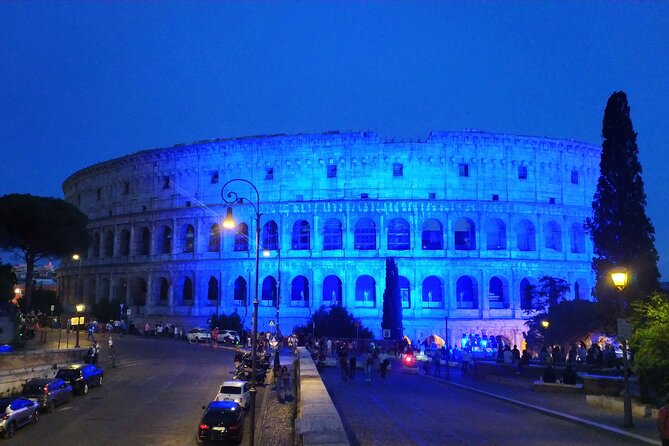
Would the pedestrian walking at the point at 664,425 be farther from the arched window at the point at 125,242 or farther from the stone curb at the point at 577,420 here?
the arched window at the point at 125,242

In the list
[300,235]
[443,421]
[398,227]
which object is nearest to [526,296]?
[398,227]

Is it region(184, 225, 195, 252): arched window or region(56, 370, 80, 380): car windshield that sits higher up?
region(184, 225, 195, 252): arched window

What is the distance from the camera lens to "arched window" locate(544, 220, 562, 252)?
5412 cm

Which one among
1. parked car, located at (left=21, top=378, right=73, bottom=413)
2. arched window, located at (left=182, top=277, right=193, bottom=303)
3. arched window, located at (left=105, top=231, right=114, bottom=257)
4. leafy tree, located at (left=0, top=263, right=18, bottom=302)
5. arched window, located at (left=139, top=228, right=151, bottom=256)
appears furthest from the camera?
arched window, located at (left=105, top=231, right=114, bottom=257)

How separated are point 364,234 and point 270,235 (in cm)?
854

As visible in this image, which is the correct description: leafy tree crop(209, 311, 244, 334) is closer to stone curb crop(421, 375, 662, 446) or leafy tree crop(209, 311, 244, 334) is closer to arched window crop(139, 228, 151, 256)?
arched window crop(139, 228, 151, 256)

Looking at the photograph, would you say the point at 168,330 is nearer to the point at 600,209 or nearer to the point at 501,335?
the point at 501,335

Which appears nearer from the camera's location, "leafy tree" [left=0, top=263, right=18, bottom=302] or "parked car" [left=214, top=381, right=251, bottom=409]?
"parked car" [left=214, top=381, right=251, bottom=409]

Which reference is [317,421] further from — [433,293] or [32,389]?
[433,293]

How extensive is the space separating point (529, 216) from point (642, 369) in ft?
125

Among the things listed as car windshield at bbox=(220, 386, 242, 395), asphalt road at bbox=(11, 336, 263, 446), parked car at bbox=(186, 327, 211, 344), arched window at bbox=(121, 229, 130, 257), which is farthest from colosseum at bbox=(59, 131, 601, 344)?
car windshield at bbox=(220, 386, 242, 395)

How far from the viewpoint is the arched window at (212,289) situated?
56.4 metres

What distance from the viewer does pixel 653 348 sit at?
1436 centimetres

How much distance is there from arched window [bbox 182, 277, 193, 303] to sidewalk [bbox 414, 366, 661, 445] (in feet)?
119
